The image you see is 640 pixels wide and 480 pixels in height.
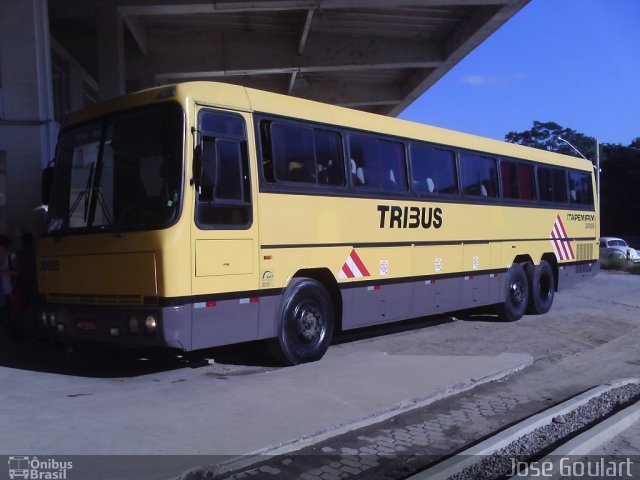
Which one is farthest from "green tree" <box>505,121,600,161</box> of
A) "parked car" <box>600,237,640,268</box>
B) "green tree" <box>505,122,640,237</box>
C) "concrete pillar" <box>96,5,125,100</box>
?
"concrete pillar" <box>96,5,125,100</box>

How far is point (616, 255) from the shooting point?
30.9 meters

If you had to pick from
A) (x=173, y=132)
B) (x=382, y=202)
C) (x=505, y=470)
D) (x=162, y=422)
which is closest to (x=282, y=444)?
(x=162, y=422)

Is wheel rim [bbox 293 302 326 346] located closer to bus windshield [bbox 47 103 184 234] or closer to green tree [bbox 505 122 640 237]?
bus windshield [bbox 47 103 184 234]

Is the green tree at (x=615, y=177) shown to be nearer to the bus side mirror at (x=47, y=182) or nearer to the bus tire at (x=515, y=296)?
the bus tire at (x=515, y=296)

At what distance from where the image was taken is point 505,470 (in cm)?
504

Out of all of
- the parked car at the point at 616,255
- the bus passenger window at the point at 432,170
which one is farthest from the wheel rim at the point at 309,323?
the parked car at the point at 616,255

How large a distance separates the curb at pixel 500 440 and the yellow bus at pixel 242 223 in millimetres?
3151

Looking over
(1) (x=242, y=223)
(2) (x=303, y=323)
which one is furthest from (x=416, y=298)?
(1) (x=242, y=223)

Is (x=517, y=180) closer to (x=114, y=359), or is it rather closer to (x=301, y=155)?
(x=301, y=155)

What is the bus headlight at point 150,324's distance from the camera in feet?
22.1

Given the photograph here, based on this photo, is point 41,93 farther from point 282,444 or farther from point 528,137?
point 528,137

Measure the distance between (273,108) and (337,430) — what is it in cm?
419

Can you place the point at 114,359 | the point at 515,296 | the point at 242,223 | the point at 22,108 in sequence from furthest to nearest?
the point at 515,296 → the point at 22,108 → the point at 114,359 → the point at 242,223

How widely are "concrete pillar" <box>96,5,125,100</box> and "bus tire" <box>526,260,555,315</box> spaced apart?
405 inches
